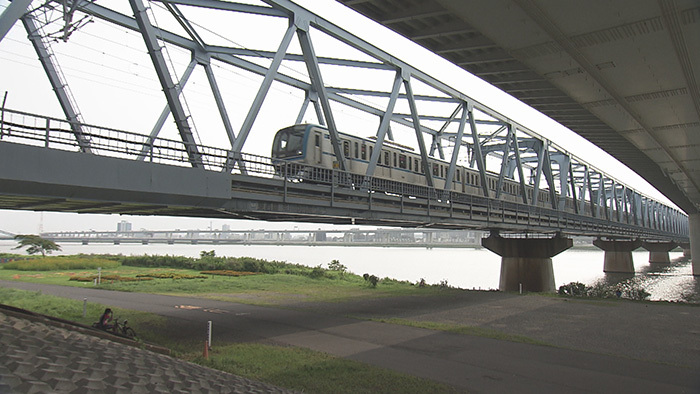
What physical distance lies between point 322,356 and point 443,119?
2763 centimetres

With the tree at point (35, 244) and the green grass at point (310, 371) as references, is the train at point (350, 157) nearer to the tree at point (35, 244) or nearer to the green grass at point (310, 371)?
the green grass at point (310, 371)

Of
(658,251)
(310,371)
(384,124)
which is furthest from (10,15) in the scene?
(658,251)

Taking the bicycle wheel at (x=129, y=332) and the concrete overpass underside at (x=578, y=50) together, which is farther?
the bicycle wheel at (x=129, y=332)

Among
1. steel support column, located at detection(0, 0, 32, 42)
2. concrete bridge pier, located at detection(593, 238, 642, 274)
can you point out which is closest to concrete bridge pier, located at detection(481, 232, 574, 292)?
steel support column, located at detection(0, 0, 32, 42)

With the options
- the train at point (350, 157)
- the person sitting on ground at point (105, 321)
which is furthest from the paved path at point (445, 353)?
the train at point (350, 157)

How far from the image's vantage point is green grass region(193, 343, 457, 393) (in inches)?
383

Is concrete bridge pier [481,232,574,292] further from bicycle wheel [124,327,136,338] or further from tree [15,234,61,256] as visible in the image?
tree [15,234,61,256]

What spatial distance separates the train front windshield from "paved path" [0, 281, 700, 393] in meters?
8.87

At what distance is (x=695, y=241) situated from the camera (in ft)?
243

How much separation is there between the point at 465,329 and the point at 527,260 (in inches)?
1025

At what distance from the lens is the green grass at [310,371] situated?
383 inches

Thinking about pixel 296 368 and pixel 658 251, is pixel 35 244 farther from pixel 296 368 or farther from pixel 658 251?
pixel 658 251

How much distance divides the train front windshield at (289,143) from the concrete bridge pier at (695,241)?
7187cm

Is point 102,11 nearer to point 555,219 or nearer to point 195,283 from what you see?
point 195,283
